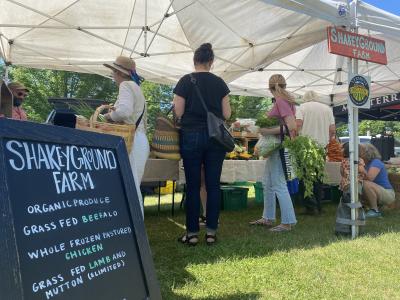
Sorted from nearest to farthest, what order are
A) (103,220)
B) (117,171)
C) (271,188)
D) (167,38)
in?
(103,220)
(117,171)
(271,188)
(167,38)

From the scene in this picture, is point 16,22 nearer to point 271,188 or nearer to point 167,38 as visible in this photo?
point 167,38

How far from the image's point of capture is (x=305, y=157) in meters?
4.27

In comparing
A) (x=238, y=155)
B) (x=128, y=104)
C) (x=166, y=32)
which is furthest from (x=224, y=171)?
(x=166, y=32)

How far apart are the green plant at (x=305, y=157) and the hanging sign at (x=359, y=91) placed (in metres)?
0.59

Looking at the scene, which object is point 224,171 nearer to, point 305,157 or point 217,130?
point 305,157

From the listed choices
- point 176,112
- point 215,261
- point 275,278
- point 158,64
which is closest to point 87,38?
point 158,64

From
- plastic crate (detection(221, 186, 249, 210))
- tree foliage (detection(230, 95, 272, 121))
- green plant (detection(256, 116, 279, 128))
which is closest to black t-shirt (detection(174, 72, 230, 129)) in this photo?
green plant (detection(256, 116, 279, 128))

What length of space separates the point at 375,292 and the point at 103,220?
6.17 ft

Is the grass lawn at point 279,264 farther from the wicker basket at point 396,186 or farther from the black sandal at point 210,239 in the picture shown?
the wicker basket at point 396,186

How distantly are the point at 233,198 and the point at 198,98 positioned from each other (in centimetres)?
282

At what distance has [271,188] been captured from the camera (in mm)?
4535

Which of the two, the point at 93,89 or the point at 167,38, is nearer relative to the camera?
the point at 167,38

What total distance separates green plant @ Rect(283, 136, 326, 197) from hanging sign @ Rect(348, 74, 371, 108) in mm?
593

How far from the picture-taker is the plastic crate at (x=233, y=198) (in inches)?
239
